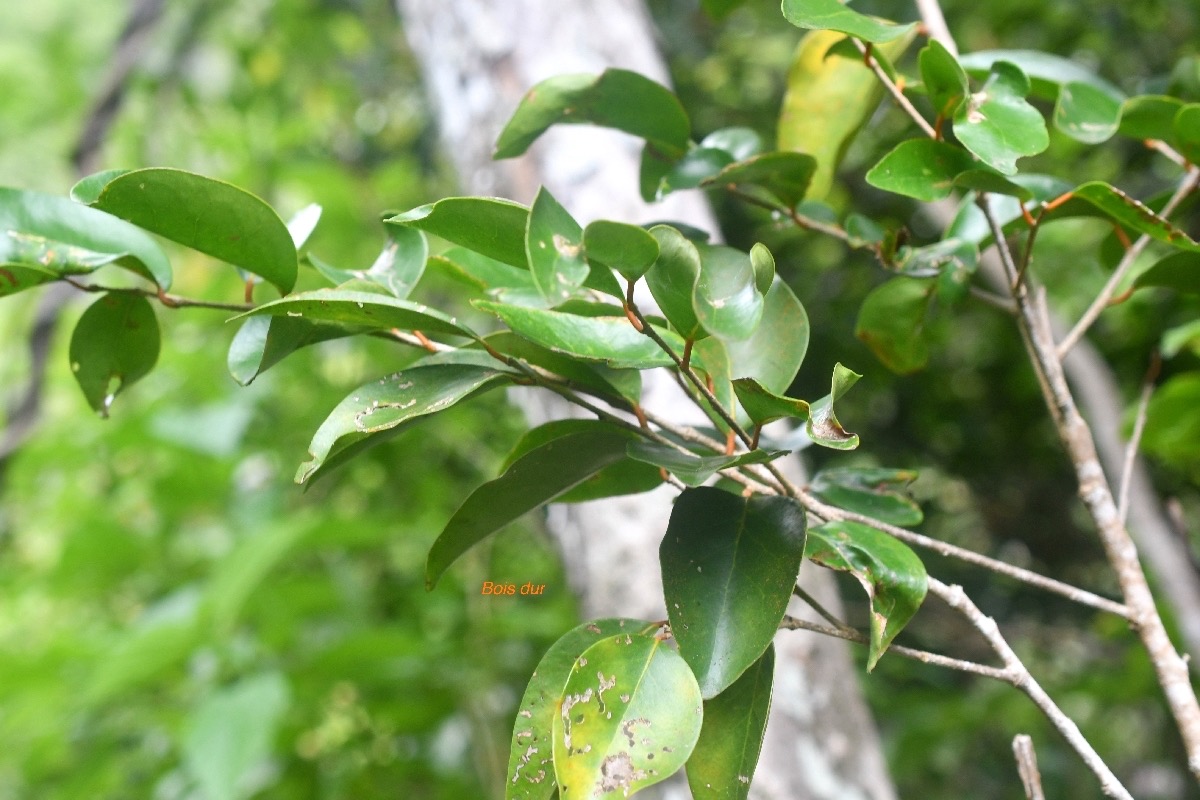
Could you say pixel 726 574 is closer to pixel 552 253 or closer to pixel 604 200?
pixel 552 253

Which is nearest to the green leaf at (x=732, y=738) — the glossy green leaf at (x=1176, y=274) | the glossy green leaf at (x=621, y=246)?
the glossy green leaf at (x=621, y=246)

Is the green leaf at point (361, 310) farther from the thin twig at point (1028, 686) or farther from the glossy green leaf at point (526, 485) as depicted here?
the thin twig at point (1028, 686)

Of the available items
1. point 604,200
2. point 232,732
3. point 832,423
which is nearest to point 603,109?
point 832,423

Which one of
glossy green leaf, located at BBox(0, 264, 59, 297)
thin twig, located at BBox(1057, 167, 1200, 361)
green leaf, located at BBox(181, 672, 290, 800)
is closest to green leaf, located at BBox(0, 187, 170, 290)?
glossy green leaf, located at BBox(0, 264, 59, 297)

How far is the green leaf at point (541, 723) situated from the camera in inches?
Result: 10.2

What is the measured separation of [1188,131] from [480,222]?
0.26 m

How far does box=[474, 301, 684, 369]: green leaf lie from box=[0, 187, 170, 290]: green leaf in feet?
0.44

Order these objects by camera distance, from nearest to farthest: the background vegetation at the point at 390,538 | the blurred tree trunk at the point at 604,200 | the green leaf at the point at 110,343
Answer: the green leaf at the point at 110,343 < the blurred tree trunk at the point at 604,200 < the background vegetation at the point at 390,538

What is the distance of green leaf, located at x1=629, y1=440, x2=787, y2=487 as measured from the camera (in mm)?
235

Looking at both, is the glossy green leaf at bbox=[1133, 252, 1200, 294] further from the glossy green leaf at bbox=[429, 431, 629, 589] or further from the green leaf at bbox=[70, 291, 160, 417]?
the green leaf at bbox=[70, 291, 160, 417]

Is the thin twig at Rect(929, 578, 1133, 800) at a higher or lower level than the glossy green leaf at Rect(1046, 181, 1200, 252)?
lower

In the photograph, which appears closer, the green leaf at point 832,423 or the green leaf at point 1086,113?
the green leaf at point 832,423

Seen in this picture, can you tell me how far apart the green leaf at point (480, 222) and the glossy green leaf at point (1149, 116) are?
0.82 ft

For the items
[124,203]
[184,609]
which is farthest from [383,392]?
[184,609]
